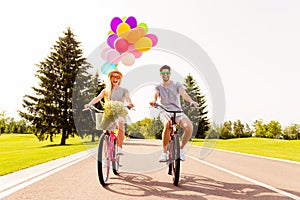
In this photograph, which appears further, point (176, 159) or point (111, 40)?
point (111, 40)

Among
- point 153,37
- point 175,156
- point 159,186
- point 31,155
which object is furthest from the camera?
point 31,155

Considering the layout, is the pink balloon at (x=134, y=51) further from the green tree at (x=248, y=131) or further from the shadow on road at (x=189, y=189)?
the green tree at (x=248, y=131)

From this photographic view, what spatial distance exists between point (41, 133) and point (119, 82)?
3253cm

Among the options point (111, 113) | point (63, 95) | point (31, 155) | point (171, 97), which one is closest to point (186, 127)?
point (171, 97)

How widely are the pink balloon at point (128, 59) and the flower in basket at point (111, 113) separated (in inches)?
166

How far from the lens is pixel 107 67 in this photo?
1108 centimetres

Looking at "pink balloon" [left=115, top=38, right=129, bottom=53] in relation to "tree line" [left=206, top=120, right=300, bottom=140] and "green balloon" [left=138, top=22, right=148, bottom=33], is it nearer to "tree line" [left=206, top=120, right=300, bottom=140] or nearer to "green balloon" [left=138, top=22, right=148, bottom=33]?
"green balloon" [left=138, top=22, right=148, bottom=33]

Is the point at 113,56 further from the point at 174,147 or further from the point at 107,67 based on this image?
the point at 174,147

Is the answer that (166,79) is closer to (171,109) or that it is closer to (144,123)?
(171,109)

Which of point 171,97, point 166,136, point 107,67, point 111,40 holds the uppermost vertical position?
point 111,40

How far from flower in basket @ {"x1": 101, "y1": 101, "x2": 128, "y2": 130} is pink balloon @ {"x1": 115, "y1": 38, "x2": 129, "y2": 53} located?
414 centimetres

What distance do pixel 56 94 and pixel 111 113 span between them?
32494 millimetres

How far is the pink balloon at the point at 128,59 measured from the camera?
1078 centimetres

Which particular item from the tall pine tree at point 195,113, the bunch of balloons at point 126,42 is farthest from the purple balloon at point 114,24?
the tall pine tree at point 195,113
